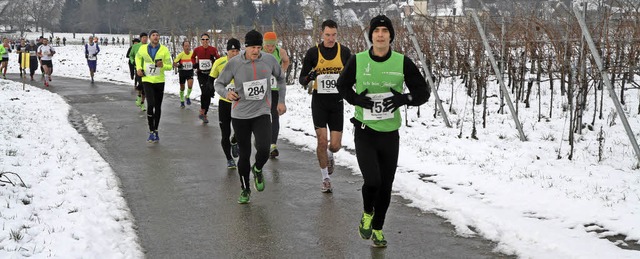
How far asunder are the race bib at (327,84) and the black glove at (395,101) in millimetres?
2290

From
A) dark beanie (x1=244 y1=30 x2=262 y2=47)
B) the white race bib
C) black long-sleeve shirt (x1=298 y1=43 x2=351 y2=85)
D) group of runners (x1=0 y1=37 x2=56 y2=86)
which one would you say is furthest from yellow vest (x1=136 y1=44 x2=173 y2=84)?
group of runners (x1=0 y1=37 x2=56 y2=86)

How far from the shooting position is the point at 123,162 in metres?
9.30

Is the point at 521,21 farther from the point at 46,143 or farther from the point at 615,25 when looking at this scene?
the point at 46,143

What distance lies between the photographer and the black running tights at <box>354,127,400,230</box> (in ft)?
16.5

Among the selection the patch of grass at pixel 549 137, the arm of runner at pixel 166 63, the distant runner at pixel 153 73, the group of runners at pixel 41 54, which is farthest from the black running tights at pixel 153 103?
the group of runners at pixel 41 54

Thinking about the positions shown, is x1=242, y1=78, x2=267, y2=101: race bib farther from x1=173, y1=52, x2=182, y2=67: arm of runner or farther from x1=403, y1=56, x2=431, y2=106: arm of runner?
x1=173, y1=52, x2=182, y2=67: arm of runner

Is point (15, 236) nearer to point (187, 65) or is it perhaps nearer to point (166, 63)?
point (166, 63)

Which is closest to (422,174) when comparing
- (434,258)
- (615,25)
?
(434,258)

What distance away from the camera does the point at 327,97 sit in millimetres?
7316

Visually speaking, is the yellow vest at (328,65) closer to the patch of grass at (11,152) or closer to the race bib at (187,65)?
the patch of grass at (11,152)

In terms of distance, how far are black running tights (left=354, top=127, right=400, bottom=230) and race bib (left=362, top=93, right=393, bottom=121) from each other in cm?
11

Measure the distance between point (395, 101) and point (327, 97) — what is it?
2444mm

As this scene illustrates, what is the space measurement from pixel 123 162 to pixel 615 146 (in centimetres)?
728

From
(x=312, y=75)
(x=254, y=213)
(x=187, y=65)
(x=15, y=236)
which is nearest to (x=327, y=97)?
(x=312, y=75)
